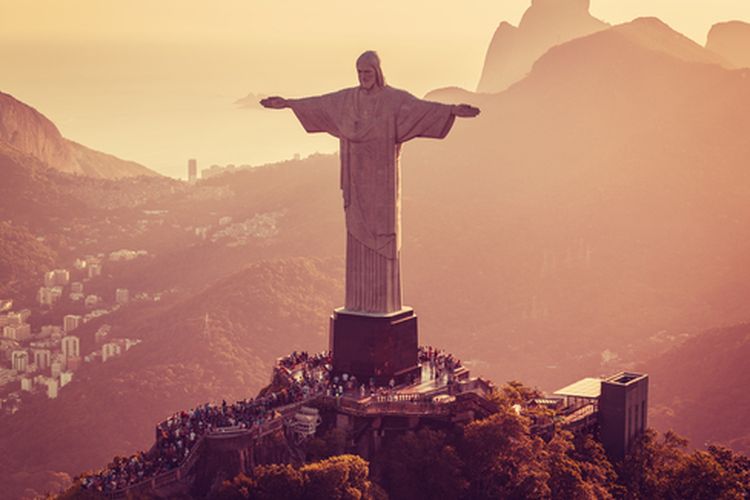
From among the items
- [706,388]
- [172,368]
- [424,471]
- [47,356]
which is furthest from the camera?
[47,356]

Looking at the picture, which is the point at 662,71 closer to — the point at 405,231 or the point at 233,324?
the point at 405,231

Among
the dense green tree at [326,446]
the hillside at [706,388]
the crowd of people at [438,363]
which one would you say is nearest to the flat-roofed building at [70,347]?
the hillside at [706,388]

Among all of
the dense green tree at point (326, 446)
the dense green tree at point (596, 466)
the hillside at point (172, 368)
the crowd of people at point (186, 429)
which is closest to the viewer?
the crowd of people at point (186, 429)

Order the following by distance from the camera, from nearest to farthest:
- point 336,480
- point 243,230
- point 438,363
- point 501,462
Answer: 1. point 336,480
2. point 501,462
3. point 438,363
4. point 243,230

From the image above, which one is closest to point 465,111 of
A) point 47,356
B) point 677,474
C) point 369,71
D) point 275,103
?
point 369,71

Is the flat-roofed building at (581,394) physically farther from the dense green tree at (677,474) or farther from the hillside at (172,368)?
the hillside at (172,368)

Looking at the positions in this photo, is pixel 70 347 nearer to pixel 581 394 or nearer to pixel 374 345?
pixel 581 394
